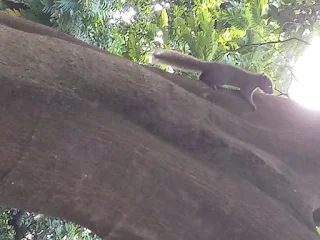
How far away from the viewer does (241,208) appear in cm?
172

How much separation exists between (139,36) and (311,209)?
3583 mm

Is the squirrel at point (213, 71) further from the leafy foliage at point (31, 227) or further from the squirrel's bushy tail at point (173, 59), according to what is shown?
the leafy foliage at point (31, 227)

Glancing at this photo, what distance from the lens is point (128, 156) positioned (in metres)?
1.58

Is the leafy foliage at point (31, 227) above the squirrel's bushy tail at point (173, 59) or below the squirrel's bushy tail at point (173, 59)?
below

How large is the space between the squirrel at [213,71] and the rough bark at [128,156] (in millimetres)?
753

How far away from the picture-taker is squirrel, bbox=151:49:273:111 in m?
2.78

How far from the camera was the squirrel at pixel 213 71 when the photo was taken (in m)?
2.78

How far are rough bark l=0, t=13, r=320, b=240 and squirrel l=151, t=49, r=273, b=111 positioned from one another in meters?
0.75

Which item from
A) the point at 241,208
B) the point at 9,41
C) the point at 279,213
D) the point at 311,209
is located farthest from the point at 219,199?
the point at 9,41

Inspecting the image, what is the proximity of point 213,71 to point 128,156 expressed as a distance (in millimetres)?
1442

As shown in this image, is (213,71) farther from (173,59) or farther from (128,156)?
(128,156)

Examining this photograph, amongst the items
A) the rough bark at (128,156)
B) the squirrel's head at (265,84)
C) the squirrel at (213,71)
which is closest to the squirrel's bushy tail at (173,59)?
the squirrel at (213,71)

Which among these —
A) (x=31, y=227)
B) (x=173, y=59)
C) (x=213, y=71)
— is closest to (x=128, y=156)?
(x=173, y=59)

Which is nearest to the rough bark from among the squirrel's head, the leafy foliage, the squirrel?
the squirrel
